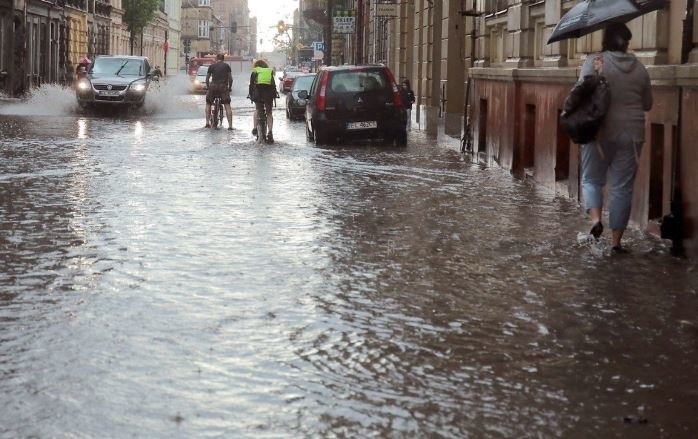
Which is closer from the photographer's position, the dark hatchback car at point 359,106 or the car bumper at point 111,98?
the dark hatchback car at point 359,106

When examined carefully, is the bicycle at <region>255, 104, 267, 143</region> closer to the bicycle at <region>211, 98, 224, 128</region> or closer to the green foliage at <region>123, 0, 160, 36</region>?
the bicycle at <region>211, 98, 224, 128</region>

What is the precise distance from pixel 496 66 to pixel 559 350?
50.8ft

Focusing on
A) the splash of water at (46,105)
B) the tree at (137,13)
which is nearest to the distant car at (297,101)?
the splash of water at (46,105)

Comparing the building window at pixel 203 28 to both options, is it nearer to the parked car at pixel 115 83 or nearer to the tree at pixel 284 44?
the tree at pixel 284 44

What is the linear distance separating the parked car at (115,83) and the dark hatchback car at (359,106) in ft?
44.1

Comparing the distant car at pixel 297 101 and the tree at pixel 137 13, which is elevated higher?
the tree at pixel 137 13

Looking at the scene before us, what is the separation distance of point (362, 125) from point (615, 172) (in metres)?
14.5

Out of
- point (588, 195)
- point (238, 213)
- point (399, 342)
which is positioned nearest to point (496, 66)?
point (238, 213)

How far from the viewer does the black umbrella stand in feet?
32.9

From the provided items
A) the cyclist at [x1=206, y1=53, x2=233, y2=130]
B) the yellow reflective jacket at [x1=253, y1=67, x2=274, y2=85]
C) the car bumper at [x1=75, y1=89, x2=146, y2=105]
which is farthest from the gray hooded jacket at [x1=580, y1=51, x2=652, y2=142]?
the car bumper at [x1=75, y1=89, x2=146, y2=105]

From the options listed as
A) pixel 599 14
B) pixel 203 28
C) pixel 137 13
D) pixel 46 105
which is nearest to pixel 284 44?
pixel 203 28

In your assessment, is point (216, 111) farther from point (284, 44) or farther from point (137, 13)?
point (284, 44)

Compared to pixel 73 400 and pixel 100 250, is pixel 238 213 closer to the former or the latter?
pixel 100 250

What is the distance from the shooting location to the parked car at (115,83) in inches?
1426
